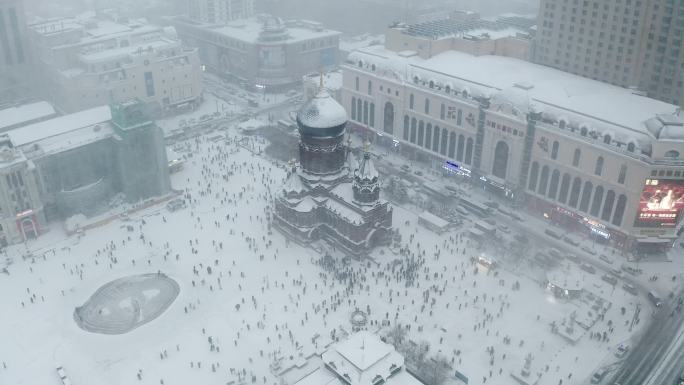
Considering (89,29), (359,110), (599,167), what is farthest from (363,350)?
(89,29)

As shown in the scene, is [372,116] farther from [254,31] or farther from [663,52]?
[254,31]

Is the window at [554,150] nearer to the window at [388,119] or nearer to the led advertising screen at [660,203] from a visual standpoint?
the led advertising screen at [660,203]

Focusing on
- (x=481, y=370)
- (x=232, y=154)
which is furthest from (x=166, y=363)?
(x=232, y=154)

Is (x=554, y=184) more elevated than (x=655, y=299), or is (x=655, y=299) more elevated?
(x=554, y=184)

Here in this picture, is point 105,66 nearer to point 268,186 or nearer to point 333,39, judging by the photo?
point 268,186

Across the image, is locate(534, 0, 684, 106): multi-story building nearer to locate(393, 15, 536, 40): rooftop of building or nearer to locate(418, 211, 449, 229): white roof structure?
locate(393, 15, 536, 40): rooftop of building
